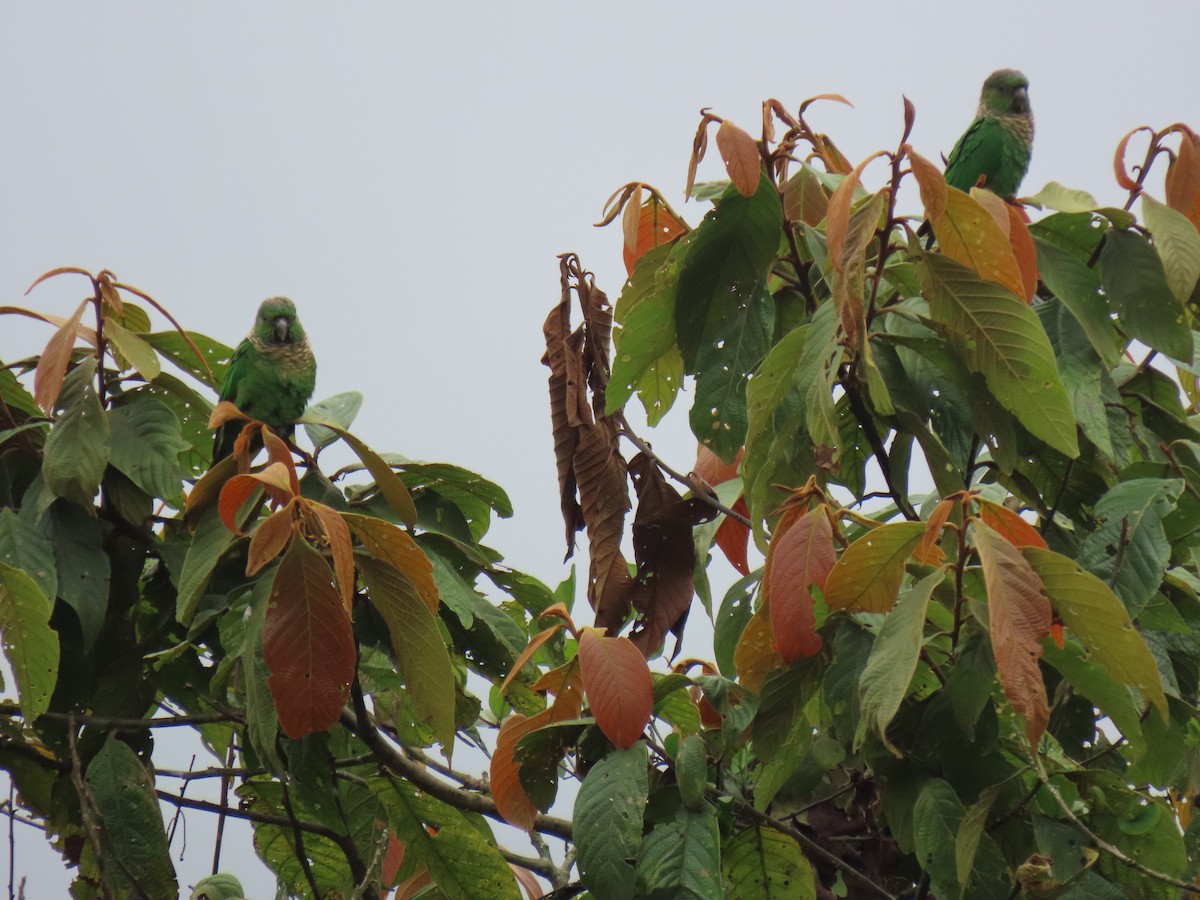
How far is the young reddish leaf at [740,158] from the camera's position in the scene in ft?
5.47

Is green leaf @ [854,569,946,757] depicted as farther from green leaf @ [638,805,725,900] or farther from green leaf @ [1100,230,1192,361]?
green leaf @ [1100,230,1192,361]

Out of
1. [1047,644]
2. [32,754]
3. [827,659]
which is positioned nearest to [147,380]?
[32,754]

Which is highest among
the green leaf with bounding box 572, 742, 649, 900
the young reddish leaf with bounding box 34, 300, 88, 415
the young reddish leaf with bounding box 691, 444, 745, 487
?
the young reddish leaf with bounding box 34, 300, 88, 415

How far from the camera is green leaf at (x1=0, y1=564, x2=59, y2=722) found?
167cm

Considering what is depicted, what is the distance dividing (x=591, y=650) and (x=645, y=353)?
50 centimetres

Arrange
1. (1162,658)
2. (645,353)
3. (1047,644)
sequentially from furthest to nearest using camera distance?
(645,353) → (1162,658) → (1047,644)

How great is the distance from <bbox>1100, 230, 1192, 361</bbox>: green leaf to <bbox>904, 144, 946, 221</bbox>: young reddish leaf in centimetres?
38

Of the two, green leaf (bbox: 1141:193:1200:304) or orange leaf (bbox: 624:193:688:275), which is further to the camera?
orange leaf (bbox: 624:193:688:275)

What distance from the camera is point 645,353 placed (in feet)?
6.06

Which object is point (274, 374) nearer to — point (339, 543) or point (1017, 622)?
point (339, 543)

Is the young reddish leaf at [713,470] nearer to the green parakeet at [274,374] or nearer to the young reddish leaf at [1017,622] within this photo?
the young reddish leaf at [1017,622]

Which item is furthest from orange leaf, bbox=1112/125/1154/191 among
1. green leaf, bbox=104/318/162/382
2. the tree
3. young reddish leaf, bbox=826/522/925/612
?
green leaf, bbox=104/318/162/382

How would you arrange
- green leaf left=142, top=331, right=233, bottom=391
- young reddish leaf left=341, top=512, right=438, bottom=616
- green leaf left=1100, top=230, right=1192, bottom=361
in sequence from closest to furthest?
1. young reddish leaf left=341, top=512, right=438, bottom=616
2. green leaf left=1100, top=230, right=1192, bottom=361
3. green leaf left=142, top=331, right=233, bottom=391

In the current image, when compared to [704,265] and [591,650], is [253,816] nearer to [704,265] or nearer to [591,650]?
[591,650]
